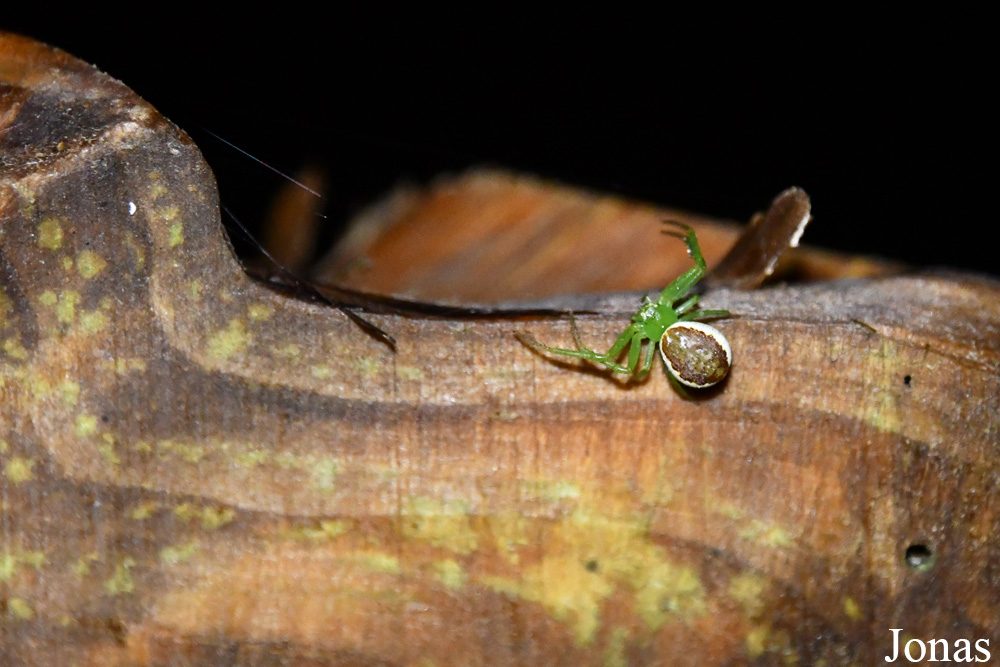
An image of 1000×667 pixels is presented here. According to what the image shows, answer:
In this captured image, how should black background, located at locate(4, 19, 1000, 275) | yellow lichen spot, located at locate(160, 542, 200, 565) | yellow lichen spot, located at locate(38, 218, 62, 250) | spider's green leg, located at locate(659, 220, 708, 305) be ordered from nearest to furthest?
yellow lichen spot, located at locate(38, 218, 62, 250) → yellow lichen spot, located at locate(160, 542, 200, 565) → spider's green leg, located at locate(659, 220, 708, 305) → black background, located at locate(4, 19, 1000, 275)

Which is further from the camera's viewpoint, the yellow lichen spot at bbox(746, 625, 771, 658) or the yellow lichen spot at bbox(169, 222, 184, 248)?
the yellow lichen spot at bbox(746, 625, 771, 658)

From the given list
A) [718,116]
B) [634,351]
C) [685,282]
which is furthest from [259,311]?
[718,116]

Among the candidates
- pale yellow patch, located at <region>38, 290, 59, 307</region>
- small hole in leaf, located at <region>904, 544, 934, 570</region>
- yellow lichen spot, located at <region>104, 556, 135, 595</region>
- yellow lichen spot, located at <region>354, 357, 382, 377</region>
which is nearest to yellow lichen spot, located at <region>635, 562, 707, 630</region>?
small hole in leaf, located at <region>904, 544, 934, 570</region>

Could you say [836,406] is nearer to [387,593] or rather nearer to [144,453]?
[387,593]

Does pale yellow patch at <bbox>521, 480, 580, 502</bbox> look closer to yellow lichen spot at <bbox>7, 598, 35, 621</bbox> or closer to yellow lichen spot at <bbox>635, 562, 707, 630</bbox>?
yellow lichen spot at <bbox>635, 562, 707, 630</bbox>

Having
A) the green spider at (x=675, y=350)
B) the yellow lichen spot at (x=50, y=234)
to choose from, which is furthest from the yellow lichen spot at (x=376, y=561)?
the yellow lichen spot at (x=50, y=234)

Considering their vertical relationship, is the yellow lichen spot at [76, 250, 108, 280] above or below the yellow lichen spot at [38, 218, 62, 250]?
below

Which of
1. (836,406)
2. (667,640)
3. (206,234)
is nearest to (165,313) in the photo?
(206,234)
